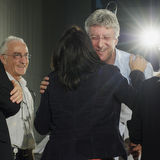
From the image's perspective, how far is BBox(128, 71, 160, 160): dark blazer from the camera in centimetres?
183

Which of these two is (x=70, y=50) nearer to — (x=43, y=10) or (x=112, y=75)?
(x=112, y=75)

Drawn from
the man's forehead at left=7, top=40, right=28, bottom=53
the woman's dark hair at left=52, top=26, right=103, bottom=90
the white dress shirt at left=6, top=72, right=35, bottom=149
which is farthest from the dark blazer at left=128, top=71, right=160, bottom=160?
the man's forehead at left=7, top=40, right=28, bottom=53

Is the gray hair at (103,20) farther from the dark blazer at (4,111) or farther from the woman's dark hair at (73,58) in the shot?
the dark blazer at (4,111)

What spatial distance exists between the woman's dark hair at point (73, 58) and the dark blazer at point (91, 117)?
0.12ft

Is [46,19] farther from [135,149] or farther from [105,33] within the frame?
[135,149]

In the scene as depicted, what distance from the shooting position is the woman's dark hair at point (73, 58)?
75.3 inches

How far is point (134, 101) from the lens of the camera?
191cm

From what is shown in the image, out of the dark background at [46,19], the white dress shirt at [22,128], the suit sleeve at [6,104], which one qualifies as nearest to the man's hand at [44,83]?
the suit sleeve at [6,104]

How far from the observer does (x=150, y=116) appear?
1850 mm

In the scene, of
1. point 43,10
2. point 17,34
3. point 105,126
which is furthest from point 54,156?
point 43,10

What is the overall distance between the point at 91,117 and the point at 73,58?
11.9 inches

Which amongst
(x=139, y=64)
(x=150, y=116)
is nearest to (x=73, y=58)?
(x=150, y=116)

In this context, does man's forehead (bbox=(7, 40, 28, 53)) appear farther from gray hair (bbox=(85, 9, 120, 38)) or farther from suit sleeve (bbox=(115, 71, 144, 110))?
suit sleeve (bbox=(115, 71, 144, 110))

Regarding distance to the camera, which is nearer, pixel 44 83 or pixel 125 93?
pixel 125 93
